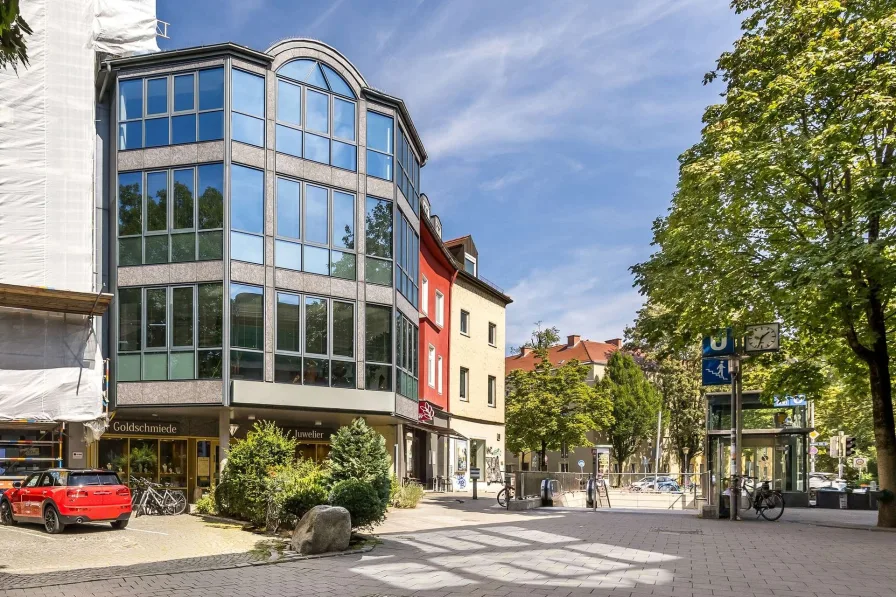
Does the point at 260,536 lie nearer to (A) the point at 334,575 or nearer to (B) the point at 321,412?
(A) the point at 334,575

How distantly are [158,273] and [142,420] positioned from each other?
4.45 metres

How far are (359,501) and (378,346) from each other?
34.5ft

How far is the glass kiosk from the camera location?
85.3 feet

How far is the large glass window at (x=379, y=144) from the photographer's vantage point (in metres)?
27.2

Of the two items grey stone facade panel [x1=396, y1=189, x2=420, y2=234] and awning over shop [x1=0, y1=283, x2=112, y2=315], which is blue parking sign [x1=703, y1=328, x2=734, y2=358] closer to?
grey stone facade panel [x1=396, y1=189, x2=420, y2=234]

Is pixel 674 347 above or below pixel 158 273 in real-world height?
below

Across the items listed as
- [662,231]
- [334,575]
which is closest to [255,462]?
[334,575]

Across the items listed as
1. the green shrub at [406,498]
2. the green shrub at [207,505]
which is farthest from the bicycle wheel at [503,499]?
the green shrub at [207,505]

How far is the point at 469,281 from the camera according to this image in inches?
A: 1642


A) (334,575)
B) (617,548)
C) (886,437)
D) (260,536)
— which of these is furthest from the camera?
(886,437)

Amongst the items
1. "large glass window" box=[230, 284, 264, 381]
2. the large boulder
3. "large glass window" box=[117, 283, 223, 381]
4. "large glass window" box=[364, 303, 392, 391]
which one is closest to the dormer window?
"large glass window" box=[364, 303, 392, 391]

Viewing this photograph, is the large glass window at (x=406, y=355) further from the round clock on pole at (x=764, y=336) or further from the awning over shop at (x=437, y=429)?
the round clock on pole at (x=764, y=336)

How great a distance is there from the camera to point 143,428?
25.4 metres

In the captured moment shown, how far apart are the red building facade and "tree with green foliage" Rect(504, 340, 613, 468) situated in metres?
18.4
